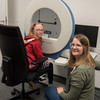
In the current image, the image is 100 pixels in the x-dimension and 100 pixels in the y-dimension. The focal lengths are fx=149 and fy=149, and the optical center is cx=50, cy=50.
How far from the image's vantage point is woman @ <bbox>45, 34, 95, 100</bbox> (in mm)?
1109

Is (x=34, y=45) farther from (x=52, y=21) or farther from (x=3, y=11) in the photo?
(x=3, y=11)

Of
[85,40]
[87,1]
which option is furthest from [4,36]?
[87,1]

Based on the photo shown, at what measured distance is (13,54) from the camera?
5.00 feet

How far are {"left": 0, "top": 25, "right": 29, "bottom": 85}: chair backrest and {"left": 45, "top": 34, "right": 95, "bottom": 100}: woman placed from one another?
1.44ft

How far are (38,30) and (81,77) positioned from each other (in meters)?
0.95

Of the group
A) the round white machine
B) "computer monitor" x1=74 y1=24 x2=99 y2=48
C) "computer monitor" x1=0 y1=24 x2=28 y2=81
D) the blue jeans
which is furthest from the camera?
"computer monitor" x1=74 y1=24 x2=99 y2=48

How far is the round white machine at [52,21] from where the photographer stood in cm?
163

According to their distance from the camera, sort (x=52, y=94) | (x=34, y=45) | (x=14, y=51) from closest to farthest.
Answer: (x=52, y=94), (x=14, y=51), (x=34, y=45)

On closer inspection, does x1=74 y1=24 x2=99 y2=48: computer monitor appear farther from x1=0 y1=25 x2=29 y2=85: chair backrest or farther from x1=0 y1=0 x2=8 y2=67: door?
x1=0 y1=0 x2=8 y2=67: door

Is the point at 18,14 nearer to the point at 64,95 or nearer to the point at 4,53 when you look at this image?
the point at 4,53

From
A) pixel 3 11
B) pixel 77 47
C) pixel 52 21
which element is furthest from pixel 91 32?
pixel 3 11

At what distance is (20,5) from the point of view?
3.04 metres

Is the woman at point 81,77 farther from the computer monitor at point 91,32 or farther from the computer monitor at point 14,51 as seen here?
the computer monitor at point 91,32

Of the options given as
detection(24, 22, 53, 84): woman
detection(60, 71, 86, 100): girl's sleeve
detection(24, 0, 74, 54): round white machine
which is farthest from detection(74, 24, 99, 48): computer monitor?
detection(60, 71, 86, 100): girl's sleeve
